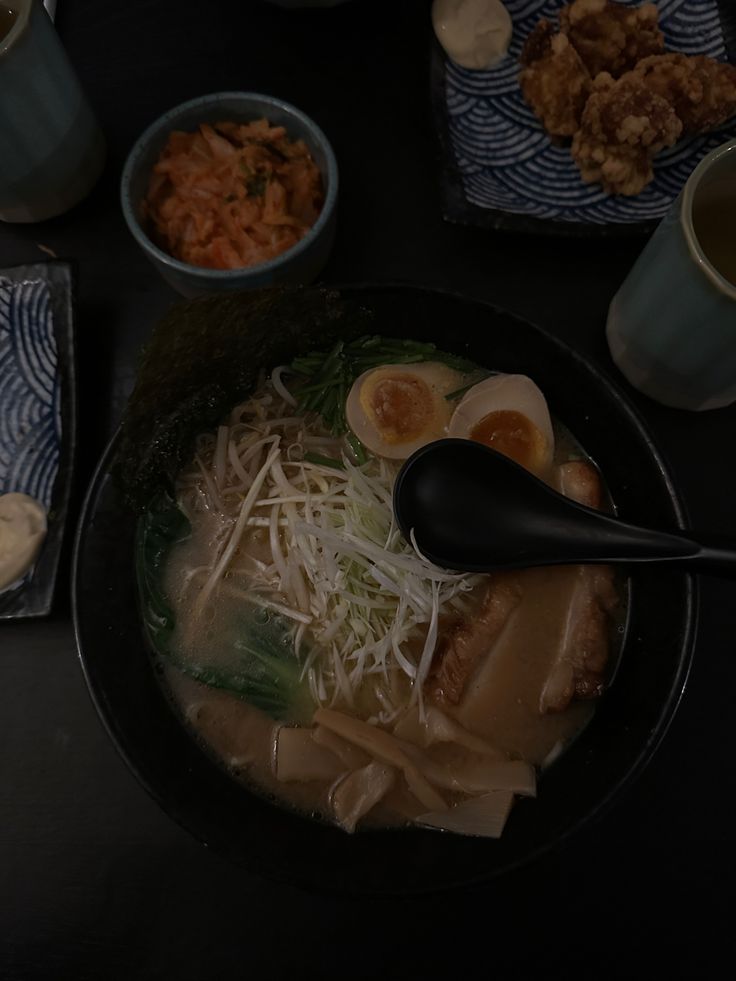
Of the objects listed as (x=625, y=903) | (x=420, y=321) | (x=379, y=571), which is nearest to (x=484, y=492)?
(x=379, y=571)

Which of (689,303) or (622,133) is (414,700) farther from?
(622,133)

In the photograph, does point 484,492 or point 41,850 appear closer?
point 484,492

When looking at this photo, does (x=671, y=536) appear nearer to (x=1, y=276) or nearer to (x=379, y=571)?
(x=379, y=571)

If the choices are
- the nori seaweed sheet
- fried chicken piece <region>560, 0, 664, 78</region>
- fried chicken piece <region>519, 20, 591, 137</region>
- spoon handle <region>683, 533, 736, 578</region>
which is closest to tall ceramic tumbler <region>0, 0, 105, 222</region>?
the nori seaweed sheet

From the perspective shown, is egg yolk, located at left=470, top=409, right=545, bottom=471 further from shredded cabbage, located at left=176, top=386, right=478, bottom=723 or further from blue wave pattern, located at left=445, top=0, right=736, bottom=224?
blue wave pattern, located at left=445, top=0, right=736, bottom=224

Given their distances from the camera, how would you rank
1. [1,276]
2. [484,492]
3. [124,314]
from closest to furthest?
[484,492] < [1,276] < [124,314]

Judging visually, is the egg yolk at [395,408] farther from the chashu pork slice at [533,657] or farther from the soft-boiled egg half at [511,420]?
the chashu pork slice at [533,657]
